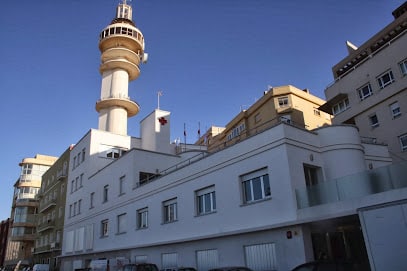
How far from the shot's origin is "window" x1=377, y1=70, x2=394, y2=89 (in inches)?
1036

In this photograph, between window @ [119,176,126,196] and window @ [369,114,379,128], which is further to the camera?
window @ [369,114,379,128]

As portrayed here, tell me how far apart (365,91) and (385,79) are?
87.5 inches

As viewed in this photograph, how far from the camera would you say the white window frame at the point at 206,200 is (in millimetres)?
18562

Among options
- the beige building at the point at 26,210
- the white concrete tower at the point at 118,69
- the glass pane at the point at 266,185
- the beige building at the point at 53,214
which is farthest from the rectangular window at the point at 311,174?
the beige building at the point at 26,210

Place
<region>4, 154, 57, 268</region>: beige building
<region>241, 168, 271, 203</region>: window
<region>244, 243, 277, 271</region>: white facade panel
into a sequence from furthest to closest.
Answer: <region>4, 154, 57, 268</region>: beige building, <region>241, 168, 271, 203</region>: window, <region>244, 243, 277, 271</region>: white facade panel

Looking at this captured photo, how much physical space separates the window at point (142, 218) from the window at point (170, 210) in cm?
229

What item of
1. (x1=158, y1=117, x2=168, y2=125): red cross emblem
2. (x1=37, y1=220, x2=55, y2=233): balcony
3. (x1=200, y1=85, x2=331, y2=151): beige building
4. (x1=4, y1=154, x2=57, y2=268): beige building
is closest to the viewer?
(x1=158, y1=117, x2=168, y2=125): red cross emblem

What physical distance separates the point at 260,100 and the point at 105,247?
23.0 m

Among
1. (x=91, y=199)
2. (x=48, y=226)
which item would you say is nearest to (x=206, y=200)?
(x=91, y=199)

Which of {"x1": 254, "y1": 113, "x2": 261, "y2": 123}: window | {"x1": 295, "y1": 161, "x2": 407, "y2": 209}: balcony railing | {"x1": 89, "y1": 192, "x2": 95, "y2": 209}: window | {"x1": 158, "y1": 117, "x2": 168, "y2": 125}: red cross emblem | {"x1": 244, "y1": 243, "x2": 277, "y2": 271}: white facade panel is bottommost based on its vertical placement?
{"x1": 244, "y1": 243, "x2": 277, "y2": 271}: white facade panel

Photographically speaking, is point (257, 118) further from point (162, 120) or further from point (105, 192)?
point (105, 192)

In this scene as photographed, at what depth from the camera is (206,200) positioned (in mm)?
19016

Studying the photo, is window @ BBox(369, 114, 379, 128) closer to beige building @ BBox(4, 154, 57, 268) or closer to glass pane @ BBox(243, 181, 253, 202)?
glass pane @ BBox(243, 181, 253, 202)

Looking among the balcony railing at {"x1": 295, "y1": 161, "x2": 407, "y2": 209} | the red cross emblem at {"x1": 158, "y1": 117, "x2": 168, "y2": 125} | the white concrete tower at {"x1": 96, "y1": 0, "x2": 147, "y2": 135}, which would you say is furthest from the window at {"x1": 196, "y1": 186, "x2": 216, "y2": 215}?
the white concrete tower at {"x1": 96, "y1": 0, "x2": 147, "y2": 135}
